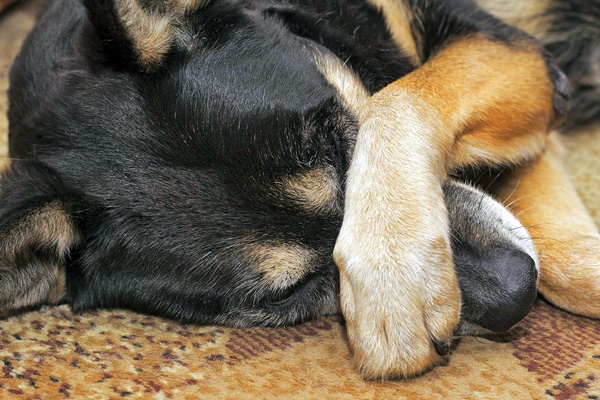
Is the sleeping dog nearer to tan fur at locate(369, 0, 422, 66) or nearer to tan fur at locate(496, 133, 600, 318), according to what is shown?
tan fur at locate(496, 133, 600, 318)

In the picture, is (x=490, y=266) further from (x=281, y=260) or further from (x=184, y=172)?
(x=184, y=172)

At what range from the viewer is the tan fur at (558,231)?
1.91 meters

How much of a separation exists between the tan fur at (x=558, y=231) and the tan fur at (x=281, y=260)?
68 cm

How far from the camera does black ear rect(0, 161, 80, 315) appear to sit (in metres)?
1.85

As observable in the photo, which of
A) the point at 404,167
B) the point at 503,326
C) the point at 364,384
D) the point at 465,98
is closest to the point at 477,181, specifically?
the point at 465,98

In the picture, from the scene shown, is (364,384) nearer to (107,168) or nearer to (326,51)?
(107,168)

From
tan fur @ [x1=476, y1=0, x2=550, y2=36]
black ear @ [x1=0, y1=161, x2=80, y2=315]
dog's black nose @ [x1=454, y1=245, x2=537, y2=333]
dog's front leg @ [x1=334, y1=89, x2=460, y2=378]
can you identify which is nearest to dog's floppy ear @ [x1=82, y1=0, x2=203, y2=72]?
black ear @ [x1=0, y1=161, x2=80, y2=315]

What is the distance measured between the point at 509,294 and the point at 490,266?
0.10 m

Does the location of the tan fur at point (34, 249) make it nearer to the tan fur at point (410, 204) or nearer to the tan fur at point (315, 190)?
the tan fur at point (315, 190)

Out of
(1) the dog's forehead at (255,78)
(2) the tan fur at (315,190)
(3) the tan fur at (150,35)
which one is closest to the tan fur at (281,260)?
(2) the tan fur at (315,190)

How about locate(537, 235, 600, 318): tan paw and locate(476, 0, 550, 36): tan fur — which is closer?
locate(537, 235, 600, 318): tan paw

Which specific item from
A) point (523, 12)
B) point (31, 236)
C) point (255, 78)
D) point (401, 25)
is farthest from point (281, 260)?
point (523, 12)

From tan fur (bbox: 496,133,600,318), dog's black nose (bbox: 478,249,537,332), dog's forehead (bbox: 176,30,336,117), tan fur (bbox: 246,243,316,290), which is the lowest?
tan fur (bbox: 496,133,600,318)

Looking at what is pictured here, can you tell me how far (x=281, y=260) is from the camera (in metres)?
1.84
